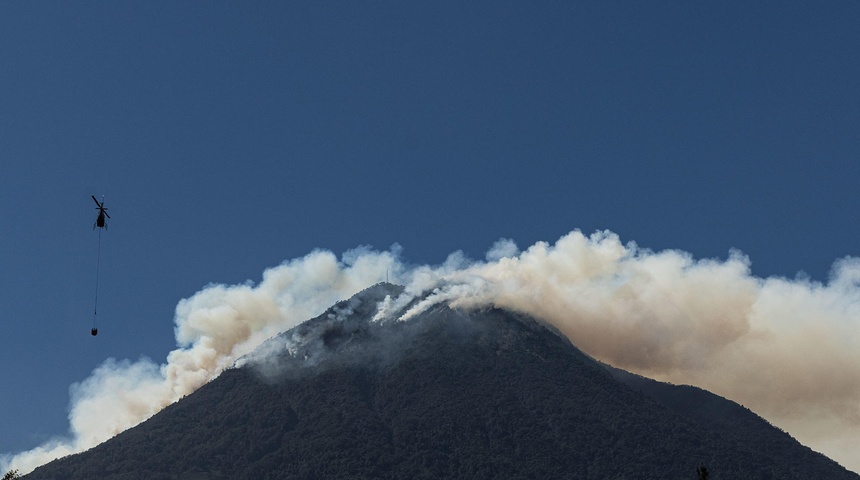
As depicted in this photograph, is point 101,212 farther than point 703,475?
Yes

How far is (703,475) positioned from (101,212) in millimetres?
70828

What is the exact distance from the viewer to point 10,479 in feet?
359

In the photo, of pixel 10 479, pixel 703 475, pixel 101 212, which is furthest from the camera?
pixel 101 212

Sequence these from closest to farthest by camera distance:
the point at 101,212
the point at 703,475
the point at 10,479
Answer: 1. the point at 703,475
2. the point at 10,479
3. the point at 101,212

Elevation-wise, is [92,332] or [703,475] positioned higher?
[92,332]

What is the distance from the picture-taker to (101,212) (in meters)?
126

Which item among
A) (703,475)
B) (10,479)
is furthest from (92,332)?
(703,475)

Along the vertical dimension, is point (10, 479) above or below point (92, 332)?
below

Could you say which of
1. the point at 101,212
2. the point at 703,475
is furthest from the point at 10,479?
the point at 703,475

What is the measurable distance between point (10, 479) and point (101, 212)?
3040 cm

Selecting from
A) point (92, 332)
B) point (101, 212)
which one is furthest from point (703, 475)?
point (101, 212)

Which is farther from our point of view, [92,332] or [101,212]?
[101,212]

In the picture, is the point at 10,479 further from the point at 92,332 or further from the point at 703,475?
the point at 703,475

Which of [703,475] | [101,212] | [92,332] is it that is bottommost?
[703,475]
